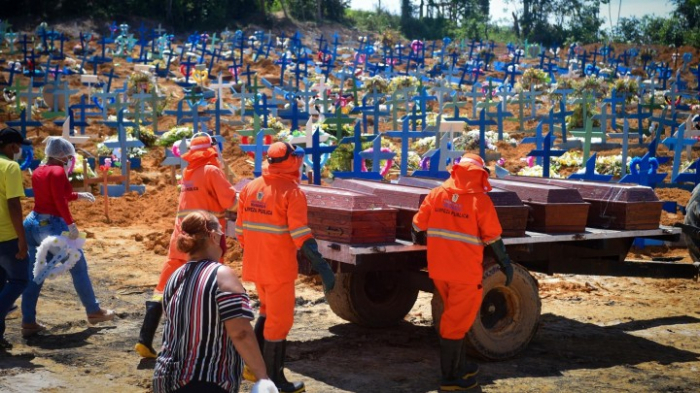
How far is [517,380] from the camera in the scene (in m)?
6.48

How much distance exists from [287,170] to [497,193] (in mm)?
1764

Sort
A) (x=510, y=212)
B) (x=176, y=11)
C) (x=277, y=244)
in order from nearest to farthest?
(x=277, y=244) → (x=510, y=212) → (x=176, y=11)

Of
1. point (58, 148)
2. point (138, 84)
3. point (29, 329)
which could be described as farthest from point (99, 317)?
point (138, 84)

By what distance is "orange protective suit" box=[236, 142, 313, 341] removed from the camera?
19.6 ft

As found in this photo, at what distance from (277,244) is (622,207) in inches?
121

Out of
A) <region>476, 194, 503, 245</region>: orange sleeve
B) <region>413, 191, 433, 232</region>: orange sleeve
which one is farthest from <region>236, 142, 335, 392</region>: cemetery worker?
<region>476, 194, 503, 245</region>: orange sleeve

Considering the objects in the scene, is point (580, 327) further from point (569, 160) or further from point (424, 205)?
point (569, 160)

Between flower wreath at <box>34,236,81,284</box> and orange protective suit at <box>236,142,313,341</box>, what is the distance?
193 cm

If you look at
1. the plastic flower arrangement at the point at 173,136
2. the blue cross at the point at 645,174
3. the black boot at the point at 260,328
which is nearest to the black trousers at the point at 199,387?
the black boot at the point at 260,328

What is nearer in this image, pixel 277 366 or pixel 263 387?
pixel 263 387

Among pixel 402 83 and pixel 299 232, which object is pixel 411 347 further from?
pixel 402 83

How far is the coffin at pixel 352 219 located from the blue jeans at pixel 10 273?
2214 millimetres

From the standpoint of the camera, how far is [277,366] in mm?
6027

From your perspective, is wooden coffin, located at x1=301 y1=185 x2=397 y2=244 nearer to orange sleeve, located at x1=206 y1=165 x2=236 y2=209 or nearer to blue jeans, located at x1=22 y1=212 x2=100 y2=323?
orange sleeve, located at x1=206 y1=165 x2=236 y2=209
